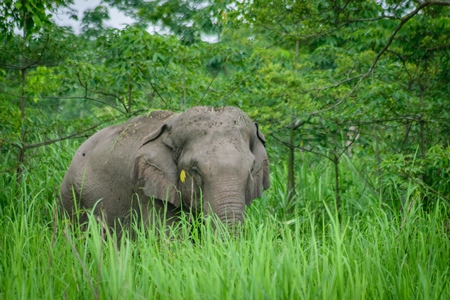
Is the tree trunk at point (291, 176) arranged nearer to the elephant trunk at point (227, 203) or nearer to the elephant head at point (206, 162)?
the elephant head at point (206, 162)

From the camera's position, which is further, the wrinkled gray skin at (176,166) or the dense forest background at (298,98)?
the dense forest background at (298,98)

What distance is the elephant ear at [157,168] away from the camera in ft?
19.1

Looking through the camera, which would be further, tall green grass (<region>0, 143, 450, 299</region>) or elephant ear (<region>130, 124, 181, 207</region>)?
elephant ear (<region>130, 124, 181, 207</region>)

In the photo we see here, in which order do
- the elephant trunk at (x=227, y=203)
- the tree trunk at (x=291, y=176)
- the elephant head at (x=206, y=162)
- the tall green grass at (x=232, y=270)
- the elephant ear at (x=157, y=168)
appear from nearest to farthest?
the tall green grass at (x=232, y=270) → the elephant trunk at (x=227, y=203) → the elephant head at (x=206, y=162) → the elephant ear at (x=157, y=168) → the tree trunk at (x=291, y=176)

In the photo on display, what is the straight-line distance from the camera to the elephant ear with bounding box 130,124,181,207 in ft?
19.1

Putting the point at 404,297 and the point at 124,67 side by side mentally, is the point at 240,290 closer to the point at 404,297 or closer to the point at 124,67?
the point at 404,297

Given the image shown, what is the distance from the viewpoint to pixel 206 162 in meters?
5.52

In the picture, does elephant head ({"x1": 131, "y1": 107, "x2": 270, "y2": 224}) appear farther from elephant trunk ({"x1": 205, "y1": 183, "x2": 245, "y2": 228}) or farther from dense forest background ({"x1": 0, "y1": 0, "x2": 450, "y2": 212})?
dense forest background ({"x1": 0, "y1": 0, "x2": 450, "y2": 212})

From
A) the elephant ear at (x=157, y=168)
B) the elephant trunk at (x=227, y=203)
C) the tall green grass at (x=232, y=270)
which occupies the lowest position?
the tall green grass at (x=232, y=270)

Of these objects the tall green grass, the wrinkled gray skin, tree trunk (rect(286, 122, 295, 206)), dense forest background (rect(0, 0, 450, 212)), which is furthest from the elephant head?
tree trunk (rect(286, 122, 295, 206))

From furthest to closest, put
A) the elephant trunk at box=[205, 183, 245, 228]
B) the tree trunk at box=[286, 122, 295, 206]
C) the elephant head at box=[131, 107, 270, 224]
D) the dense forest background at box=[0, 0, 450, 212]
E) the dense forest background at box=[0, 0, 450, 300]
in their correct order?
the tree trunk at box=[286, 122, 295, 206]
the dense forest background at box=[0, 0, 450, 212]
the dense forest background at box=[0, 0, 450, 300]
the elephant head at box=[131, 107, 270, 224]
the elephant trunk at box=[205, 183, 245, 228]

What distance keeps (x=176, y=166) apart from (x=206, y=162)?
0.51 m

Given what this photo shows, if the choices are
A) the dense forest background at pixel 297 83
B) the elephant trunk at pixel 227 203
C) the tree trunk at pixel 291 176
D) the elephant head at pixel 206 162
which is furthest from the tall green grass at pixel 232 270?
the tree trunk at pixel 291 176

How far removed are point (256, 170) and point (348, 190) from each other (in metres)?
2.68
